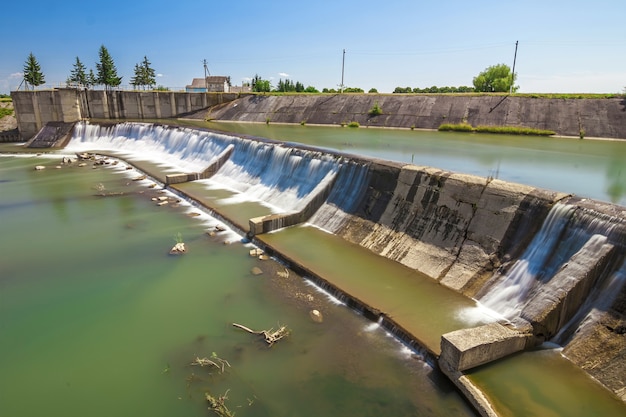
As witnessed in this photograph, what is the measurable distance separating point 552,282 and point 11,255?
48.4ft

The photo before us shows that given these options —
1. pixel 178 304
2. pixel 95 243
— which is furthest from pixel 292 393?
pixel 95 243

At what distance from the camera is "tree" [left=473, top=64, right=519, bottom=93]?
61447 mm

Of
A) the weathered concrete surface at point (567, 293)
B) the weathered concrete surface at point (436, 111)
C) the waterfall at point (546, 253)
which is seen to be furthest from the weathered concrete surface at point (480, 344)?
the weathered concrete surface at point (436, 111)

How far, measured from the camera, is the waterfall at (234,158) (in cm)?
1631

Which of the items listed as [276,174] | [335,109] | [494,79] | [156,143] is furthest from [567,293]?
[494,79]

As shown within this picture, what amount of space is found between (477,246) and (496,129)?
25.5 metres

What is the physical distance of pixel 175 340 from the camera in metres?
8.05

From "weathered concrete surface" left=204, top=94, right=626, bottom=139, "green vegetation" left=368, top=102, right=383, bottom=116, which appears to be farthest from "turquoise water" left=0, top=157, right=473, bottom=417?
"green vegetation" left=368, top=102, right=383, bottom=116

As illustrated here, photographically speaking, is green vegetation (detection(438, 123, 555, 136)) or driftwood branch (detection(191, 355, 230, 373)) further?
green vegetation (detection(438, 123, 555, 136))

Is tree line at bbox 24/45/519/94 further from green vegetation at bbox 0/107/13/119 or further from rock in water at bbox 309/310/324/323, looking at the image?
rock in water at bbox 309/310/324/323

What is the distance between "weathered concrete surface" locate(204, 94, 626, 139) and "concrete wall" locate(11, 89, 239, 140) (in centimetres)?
287

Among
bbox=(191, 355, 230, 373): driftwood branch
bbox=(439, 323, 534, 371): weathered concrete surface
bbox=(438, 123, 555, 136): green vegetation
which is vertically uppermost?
bbox=(438, 123, 555, 136): green vegetation

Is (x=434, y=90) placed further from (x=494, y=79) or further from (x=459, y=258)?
(x=459, y=258)

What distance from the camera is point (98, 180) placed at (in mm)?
21922
